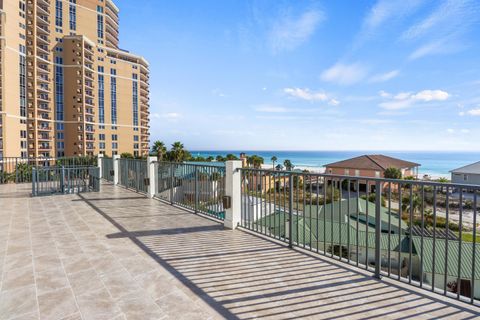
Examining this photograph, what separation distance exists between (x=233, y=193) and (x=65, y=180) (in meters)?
7.06

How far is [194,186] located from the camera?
6.40m

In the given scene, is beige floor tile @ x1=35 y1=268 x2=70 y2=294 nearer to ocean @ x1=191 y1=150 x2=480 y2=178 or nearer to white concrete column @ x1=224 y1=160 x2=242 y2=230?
white concrete column @ x1=224 y1=160 x2=242 y2=230

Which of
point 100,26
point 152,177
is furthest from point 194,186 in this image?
point 100,26

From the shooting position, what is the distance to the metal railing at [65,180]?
8.72m

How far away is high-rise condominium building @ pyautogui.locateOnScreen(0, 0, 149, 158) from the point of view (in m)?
40.0

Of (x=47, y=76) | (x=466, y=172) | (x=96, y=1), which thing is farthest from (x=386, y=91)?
(x=47, y=76)

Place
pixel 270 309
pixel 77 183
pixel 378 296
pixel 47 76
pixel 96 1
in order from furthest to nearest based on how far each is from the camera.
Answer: pixel 96 1
pixel 47 76
pixel 77 183
pixel 378 296
pixel 270 309

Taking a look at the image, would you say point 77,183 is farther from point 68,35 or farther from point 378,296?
point 68,35

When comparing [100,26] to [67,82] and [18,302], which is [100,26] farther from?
[18,302]

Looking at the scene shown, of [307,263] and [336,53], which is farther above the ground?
[336,53]

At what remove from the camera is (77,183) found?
917 centimetres

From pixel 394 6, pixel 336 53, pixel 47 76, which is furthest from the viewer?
pixel 47 76

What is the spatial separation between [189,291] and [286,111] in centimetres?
10165

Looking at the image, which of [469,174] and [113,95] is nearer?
[469,174]
